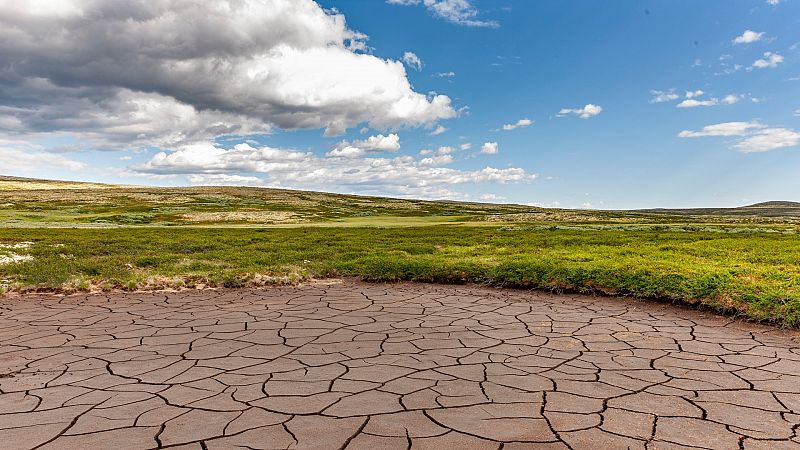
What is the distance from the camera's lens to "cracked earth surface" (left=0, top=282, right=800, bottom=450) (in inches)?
164

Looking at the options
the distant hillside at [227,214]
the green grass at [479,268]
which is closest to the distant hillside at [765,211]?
the distant hillside at [227,214]

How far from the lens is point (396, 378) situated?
216 inches

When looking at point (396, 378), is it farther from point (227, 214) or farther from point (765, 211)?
point (765, 211)

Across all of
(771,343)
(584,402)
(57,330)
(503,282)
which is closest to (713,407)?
(584,402)

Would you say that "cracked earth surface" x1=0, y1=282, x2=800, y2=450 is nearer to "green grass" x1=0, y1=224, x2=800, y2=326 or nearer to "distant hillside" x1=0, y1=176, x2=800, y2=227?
"green grass" x1=0, y1=224, x2=800, y2=326

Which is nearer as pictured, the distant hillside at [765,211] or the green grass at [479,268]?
the green grass at [479,268]

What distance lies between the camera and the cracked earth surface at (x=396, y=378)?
4.16 m

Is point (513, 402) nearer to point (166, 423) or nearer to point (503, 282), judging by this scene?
point (166, 423)

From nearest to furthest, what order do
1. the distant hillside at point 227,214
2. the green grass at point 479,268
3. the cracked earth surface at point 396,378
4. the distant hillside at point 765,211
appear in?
1. the cracked earth surface at point 396,378
2. the green grass at point 479,268
3. the distant hillside at point 227,214
4. the distant hillside at point 765,211

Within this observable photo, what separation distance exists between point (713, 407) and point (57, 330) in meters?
8.71

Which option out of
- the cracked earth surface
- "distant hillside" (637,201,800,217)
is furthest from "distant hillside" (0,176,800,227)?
"distant hillside" (637,201,800,217)

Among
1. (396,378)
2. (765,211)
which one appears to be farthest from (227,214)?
(765,211)

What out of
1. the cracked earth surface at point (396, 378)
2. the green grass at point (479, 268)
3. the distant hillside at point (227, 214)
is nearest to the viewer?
the cracked earth surface at point (396, 378)

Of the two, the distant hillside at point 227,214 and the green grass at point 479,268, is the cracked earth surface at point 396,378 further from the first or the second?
the distant hillside at point 227,214
